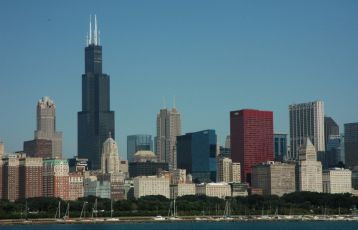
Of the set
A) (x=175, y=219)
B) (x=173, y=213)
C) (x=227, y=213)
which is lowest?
(x=175, y=219)

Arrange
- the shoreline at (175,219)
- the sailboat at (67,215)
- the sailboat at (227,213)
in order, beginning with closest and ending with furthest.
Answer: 1. the shoreline at (175,219)
2. the sailboat at (67,215)
3. the sailboat at (227,213)

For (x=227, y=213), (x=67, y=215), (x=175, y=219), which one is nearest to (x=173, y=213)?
(x=175, y=219)

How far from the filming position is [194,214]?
18888 centimetres

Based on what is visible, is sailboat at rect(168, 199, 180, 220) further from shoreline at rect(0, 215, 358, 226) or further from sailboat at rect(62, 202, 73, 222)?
sailboat at rect(62, 202, 73, 222)

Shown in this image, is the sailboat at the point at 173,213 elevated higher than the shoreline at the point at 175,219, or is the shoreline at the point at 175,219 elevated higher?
the sailboat at the point at 173,213

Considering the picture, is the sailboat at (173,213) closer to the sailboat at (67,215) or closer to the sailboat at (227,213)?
the sailboat at (227,213)

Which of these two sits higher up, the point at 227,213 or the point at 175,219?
the point at 227,213

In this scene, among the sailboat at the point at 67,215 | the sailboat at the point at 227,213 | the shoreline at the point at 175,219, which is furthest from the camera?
the sailboat at the point at 227,213

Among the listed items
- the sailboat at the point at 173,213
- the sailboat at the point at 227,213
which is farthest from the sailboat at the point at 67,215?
the sailboat at the point at 227,213

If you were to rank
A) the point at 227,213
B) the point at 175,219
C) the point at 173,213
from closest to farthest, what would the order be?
the point at 175,219
the point at 173,213
the point at 227,213

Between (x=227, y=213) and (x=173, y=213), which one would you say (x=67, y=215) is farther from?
(x=227, y=213)

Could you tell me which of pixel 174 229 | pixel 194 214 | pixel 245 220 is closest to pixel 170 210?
pixel 194 214

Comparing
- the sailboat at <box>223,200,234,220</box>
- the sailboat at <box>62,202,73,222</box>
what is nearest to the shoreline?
the sailboat at <box>223,200,234,220</box>

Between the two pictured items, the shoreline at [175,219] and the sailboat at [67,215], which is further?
the sailboat at [67,215]
